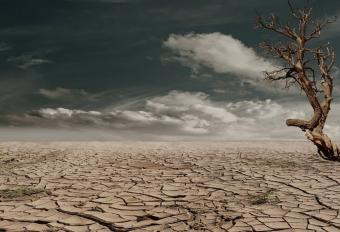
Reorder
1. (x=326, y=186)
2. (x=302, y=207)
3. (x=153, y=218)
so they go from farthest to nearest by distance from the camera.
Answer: (x=326, y=186) < (x=302, y=207) < (x=153, y=218)

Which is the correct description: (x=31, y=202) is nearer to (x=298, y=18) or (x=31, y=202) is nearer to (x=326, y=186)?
(x=326, y=186)

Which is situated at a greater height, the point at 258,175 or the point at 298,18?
the point at 298,18

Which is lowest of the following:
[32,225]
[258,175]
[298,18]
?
[32,225]

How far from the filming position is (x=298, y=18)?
1028 centimetres

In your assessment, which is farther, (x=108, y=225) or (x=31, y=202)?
(x=31, y=202)

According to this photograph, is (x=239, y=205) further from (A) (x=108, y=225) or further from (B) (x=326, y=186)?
(B) (x=326, y=186)

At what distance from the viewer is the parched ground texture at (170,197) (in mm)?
4066

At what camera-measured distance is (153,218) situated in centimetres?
425

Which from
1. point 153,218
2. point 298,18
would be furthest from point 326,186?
point 298,18

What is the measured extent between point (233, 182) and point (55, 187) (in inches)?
98.7

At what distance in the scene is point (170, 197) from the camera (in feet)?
17.0

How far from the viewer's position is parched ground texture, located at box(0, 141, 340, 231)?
4.07m

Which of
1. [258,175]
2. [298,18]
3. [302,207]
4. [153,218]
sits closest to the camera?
[153,218]

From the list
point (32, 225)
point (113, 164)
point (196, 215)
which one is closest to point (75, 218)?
point (32, 225)
